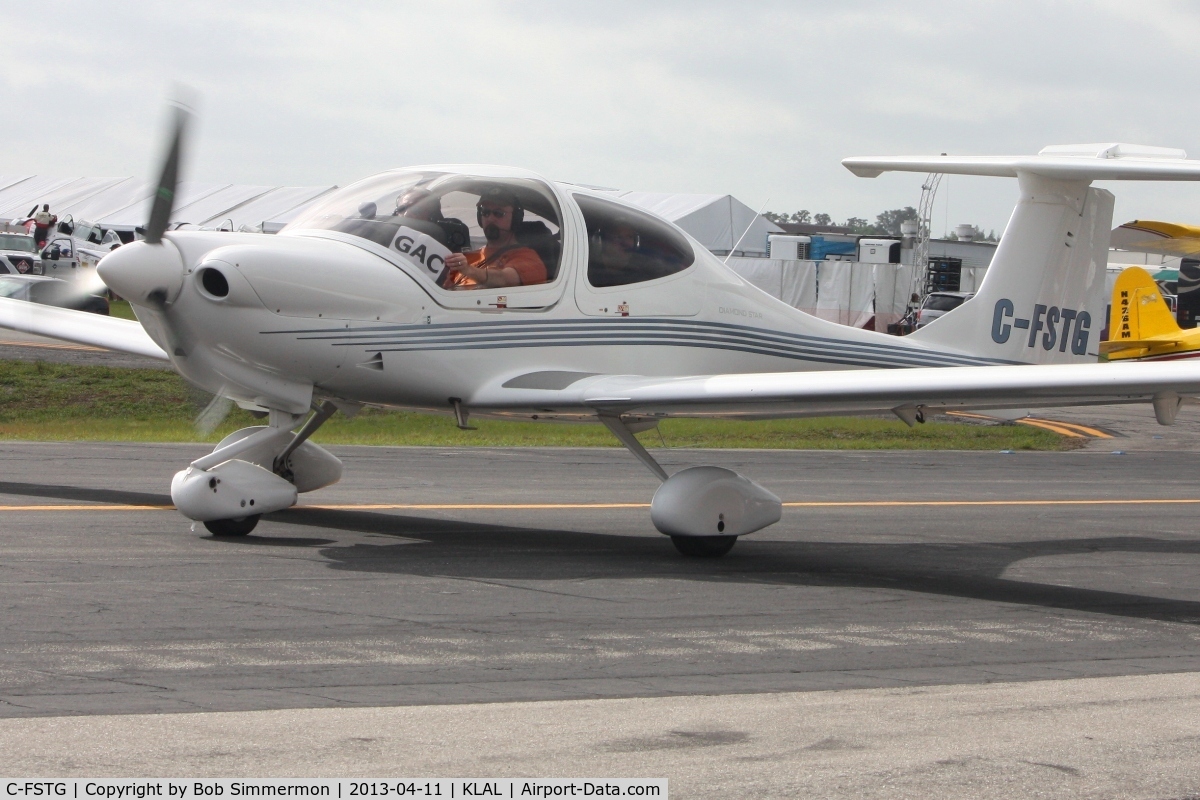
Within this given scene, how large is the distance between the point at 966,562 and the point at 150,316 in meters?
6.16

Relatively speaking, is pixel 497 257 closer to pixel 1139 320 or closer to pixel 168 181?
pixel 168 181

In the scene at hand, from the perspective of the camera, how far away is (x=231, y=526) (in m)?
9.70

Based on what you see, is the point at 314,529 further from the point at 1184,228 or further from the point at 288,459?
the point at 1184,228

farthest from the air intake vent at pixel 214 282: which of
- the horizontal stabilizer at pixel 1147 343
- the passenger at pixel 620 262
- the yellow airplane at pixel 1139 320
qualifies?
the horizontal stabilizer at pixel 1147 343

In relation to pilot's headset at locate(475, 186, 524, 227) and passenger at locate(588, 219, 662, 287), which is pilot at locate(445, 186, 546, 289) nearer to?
pilot's headset at locate(475, 186, 524, 227)

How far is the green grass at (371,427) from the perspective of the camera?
67.1 feet

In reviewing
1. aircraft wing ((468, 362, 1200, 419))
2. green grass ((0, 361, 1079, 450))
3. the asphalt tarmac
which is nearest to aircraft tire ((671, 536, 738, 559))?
the asphalt tarmac

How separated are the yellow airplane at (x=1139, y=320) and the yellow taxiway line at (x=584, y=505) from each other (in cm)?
1773

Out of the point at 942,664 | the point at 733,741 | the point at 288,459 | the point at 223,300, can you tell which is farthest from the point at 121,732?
the point at 288,459

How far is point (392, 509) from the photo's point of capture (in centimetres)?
1199

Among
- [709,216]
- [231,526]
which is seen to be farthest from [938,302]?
[231,526]

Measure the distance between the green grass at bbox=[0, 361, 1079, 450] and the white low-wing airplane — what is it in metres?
8.61

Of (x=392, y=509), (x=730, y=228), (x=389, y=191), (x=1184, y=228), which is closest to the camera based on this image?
(x=389, y=191)

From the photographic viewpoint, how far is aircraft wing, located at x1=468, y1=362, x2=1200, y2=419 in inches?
338
